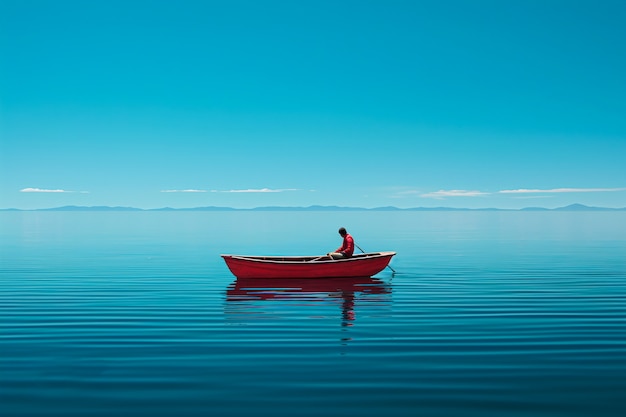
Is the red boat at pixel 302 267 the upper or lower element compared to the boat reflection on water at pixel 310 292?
upper

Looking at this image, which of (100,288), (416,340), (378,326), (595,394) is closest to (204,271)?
(100,288)

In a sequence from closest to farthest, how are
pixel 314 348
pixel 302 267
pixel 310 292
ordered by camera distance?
1. pixel 314 348
2. pixel 310 292
3. pixel 302 267

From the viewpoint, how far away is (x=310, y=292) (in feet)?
90.7

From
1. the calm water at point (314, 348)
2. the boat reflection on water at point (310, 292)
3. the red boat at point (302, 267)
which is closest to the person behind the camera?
the calm water at point (314, 348)

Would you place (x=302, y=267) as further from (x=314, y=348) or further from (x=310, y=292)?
(x=314, y=348)

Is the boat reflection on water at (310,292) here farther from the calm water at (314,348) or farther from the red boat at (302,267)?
the red boat at (302,267)

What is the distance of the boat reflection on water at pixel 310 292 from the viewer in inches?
934

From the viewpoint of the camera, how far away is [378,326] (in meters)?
18.7

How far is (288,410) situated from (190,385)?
2347 mm

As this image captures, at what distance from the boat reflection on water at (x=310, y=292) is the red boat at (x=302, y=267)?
1.21 feet

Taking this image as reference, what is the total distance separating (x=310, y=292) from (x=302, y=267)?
12.8 ft

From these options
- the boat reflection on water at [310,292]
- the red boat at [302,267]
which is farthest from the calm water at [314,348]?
the red boat at [302,267]

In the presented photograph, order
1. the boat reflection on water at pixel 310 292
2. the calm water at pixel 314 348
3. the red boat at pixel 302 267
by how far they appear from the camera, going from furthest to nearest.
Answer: the red boat at pixel 302 267 < the boat reflection on water at pixel 310 292 < the calm water at pixel 314 348

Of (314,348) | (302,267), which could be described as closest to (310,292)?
(302,267)
